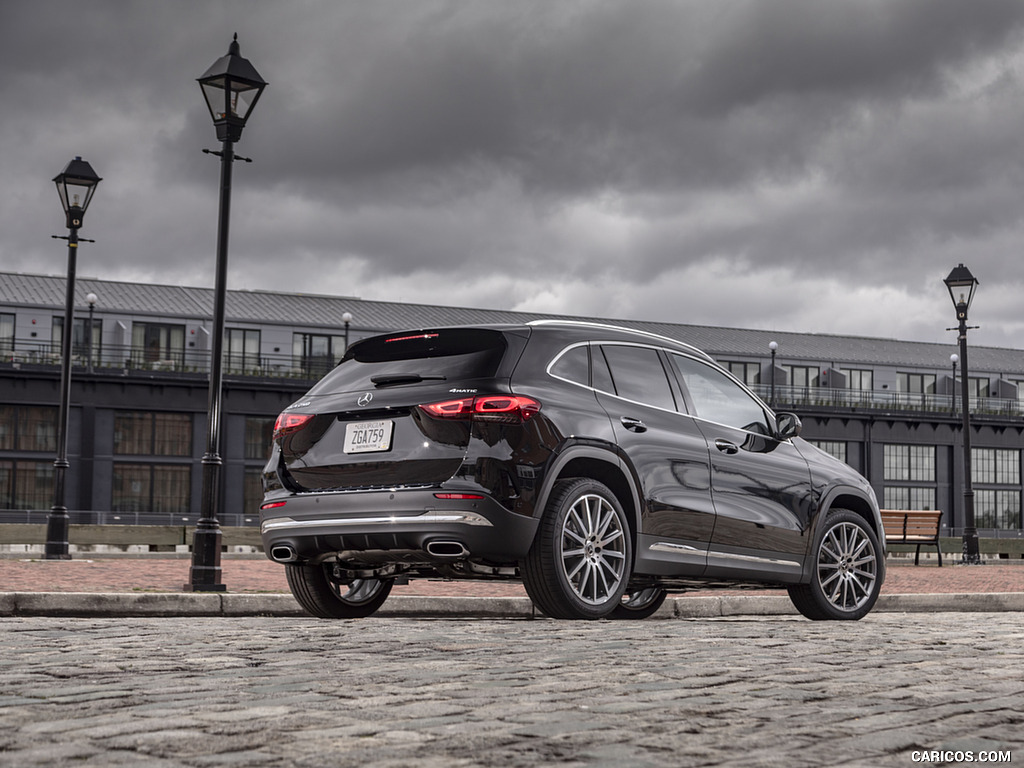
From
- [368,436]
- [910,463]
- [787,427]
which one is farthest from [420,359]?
[910,463]

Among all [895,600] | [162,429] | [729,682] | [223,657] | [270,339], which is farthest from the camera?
[270,339]

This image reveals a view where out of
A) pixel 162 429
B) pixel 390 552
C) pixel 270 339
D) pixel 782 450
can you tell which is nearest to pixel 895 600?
pixel 782 450

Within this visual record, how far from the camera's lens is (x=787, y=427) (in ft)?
29.1

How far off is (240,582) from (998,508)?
55.5 metres

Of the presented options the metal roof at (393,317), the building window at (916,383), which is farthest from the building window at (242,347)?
the building window at (916,383)

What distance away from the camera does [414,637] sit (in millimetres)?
6918

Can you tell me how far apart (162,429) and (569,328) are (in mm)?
39850

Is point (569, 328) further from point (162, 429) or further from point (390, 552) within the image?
point (162, 429)

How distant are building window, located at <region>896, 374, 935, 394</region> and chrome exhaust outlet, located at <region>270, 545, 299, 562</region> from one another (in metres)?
Answer: 58.0

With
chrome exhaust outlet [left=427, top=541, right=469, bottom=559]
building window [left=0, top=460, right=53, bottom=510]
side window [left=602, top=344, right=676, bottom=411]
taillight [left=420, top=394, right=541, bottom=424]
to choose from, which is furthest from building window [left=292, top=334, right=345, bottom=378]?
chrome exhaust outlet [left=427, top=541, right=469, bottom=559]

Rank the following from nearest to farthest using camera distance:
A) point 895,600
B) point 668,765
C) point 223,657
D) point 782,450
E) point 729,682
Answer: point 668,765, point 729,682, point 223,657, point 782,450, point 895,600

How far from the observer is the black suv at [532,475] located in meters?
6.83

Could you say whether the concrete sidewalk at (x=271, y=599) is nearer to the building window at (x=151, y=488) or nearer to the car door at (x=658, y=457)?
the car door at (x=658, y=457)

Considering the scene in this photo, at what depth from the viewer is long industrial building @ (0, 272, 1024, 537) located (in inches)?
1732
